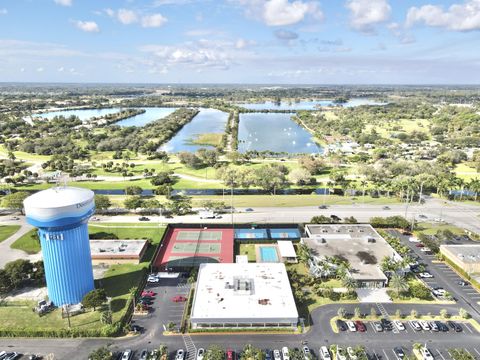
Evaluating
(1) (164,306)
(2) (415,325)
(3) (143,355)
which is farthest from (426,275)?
(3) (143,355)

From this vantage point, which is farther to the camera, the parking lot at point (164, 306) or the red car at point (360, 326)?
the parking lot at point (164, 306)

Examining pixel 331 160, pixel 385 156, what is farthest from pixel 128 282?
pixel 385 156

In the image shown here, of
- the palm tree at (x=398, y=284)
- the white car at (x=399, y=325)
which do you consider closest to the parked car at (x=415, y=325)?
the white car at (x=399, y=325)

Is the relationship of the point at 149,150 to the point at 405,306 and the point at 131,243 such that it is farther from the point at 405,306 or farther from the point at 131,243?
the point at 405,306

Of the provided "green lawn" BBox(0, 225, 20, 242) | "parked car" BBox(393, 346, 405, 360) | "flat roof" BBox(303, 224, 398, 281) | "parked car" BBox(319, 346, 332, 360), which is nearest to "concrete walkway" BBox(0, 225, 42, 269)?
"green lawn" BBox(0, 225, 20, 242)

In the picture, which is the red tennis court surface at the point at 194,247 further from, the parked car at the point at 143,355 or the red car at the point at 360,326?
the red car at the point at 360,326

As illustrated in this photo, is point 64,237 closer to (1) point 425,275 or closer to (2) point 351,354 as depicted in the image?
(2) point 351,354
